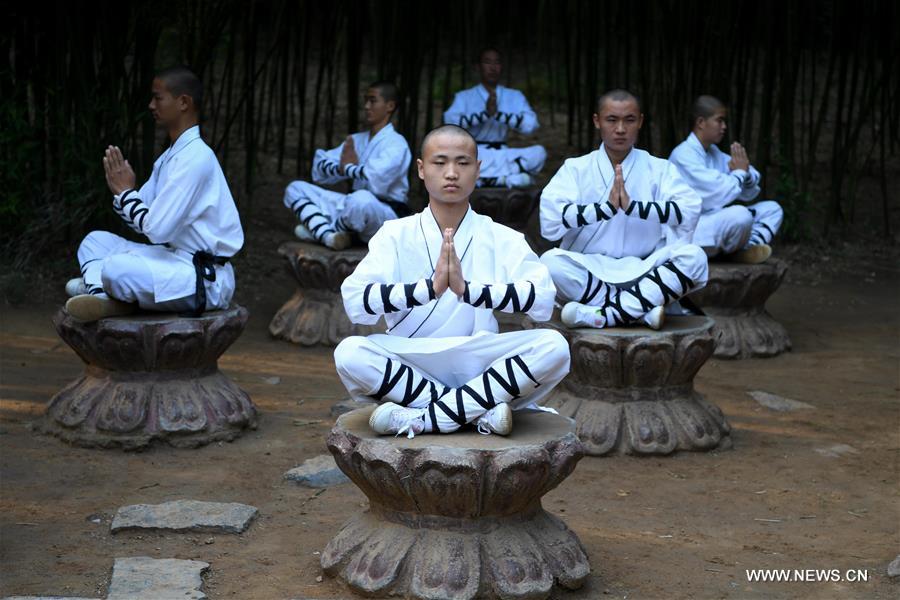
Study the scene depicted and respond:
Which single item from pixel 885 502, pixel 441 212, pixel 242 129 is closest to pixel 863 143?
pixel 242 129

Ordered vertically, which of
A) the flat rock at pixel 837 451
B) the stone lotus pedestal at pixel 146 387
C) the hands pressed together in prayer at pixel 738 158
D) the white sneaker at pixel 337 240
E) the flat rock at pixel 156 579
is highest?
the hands pressed together in prayer at pixel 738 158

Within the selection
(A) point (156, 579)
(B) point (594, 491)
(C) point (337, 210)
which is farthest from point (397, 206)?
(A) point (156, 579)

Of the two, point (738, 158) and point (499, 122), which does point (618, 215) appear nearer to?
point (738, 158)

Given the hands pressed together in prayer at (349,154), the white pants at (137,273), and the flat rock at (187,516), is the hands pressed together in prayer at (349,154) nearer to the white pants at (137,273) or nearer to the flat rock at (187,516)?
the white pants at (137,273)

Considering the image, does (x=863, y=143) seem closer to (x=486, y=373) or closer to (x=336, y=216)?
(x=336, y=216)

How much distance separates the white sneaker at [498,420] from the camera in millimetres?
3559

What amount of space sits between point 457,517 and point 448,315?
0.64 m

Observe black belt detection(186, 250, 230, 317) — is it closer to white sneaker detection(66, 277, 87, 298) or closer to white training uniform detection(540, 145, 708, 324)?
white sneaker detection(66, 277, 87, 298)

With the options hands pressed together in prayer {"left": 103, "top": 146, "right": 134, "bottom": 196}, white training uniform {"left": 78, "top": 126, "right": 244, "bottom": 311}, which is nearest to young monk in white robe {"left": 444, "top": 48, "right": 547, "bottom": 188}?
white training uniform {"left": 78, "top": 126, "right": 244, "bottom": 311}

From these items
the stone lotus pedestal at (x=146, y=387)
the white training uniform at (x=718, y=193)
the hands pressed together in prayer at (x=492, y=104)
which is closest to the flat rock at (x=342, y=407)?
the stone lotus pedestal at (x=146, y=387)

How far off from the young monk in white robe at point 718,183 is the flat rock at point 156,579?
3.86 m

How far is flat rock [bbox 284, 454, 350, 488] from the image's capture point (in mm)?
4699

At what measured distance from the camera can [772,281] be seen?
23.1 ft

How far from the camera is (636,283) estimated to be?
5.29m
